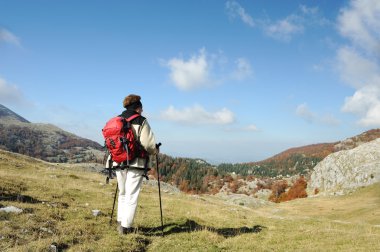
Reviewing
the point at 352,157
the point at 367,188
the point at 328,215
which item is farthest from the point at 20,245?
the point at 352,157

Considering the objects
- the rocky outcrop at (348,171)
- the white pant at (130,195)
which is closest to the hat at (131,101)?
the white pant at (130,195)

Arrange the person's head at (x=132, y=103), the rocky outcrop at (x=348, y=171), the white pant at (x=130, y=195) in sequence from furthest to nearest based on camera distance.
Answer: the rocky outcrop at (x=348, y=171)
the person's head at (x=132, y=103)
the white pant at (x=130, y=195)

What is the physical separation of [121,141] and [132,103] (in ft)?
5.12

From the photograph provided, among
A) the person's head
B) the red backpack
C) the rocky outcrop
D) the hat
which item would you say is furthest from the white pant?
the rocky outcrop

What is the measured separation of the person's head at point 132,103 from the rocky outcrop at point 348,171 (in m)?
68.4

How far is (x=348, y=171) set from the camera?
76.8 metres

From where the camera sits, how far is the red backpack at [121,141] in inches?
453

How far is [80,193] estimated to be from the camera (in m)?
22.9

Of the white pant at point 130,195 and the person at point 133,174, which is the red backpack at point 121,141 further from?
the white pant at point 130,195

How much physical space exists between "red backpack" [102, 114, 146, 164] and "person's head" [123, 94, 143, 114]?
0.65 metres

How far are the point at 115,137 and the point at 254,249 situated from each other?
19.8 feet

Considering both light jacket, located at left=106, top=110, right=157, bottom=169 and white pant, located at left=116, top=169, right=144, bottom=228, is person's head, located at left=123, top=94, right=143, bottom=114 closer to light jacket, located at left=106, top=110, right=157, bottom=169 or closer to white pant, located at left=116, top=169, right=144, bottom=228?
light jacket, located at left=106, top=110, right=157, bottom=169

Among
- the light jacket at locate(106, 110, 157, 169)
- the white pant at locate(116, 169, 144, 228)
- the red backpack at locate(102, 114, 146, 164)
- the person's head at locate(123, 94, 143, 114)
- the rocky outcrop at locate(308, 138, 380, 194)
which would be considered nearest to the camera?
the red backpack at locate(102, 114, 146, 164)

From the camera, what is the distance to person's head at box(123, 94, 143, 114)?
40.1ft
